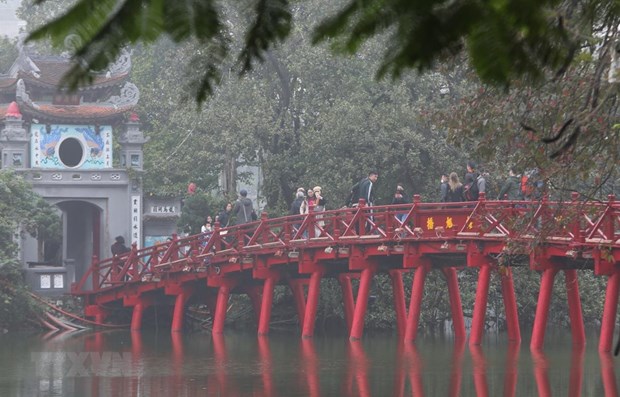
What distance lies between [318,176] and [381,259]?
745cm

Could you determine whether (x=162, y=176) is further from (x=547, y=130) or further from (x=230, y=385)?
(x=547, y=130)

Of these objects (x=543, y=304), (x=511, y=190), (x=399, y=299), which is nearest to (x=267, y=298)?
(x=399, y=299)

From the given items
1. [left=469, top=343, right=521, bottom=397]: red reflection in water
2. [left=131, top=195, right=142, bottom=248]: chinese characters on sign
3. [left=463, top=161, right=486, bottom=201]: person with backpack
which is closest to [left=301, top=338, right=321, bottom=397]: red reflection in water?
[left=469, top=343, right=521, bottom=397]: red reflection in water

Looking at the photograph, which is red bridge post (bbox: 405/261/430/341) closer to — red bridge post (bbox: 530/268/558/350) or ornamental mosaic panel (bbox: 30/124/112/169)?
red bridge post (bbox: 530/268/558/350)

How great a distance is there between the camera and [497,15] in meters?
4.67

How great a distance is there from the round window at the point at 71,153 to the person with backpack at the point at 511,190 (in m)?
15.3

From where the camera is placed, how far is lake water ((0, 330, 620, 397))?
20766 mm

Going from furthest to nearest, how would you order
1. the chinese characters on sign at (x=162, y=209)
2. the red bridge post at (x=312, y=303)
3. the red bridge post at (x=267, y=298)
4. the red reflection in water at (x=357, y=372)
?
1. the chinese characters on sign at (x=162, y=209)
2. the red bridge post at (x=267, y=298)
3. the red bridge post at (x=312, y=303)
4. the red reflection in water at (x=357, y=372)

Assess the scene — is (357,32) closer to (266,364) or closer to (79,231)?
(266,364)

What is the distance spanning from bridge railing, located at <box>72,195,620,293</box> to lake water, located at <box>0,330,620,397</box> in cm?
208

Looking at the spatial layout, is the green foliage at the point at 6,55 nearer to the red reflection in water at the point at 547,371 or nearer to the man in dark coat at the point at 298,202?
the man in dark coat at the point at 298,202

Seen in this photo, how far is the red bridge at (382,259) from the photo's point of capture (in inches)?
907

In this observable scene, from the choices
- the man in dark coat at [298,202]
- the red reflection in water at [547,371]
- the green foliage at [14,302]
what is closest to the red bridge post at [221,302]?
the man in dark coat at [298,202]

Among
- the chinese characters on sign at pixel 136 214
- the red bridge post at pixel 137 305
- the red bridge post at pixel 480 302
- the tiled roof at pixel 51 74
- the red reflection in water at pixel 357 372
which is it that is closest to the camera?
the red reflection in water at pixel 357 372
